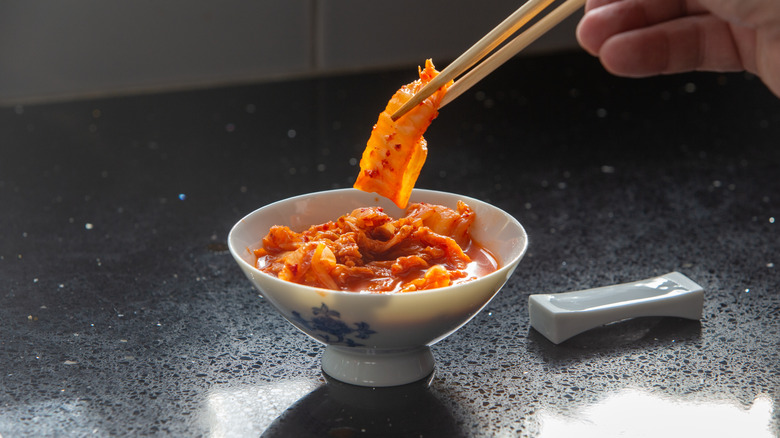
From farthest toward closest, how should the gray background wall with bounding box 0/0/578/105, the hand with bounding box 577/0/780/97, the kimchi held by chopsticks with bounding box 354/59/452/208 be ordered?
1. the gray background wall with bounding box 0/0/578/105
2. the hand with bounding box 577/0/780/97
3. the kimchi held by chopsticks with bounding box 354/59/452/208

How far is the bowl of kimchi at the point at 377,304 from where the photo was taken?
2.63 ft

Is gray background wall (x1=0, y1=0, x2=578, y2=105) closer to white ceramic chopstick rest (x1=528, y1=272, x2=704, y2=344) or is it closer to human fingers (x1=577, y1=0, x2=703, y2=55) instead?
human fingers (x1=577, y1=0, x2=703, y2=55)

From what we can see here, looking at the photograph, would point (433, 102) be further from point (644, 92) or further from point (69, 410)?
point (644, 92)

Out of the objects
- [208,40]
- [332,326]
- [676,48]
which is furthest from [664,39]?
[208,40]

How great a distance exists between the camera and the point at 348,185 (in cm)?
149

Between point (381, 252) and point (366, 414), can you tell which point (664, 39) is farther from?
point (366, 414)

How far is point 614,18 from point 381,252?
41 cm

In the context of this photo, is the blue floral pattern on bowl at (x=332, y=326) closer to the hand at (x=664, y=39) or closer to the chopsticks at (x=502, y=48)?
the chopsticks at (x=502, y=48)

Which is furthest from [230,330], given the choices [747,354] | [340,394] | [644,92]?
[644,92]

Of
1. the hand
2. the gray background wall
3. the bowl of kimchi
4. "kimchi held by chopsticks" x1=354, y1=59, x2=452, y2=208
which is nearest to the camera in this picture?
the bowl of kimchi

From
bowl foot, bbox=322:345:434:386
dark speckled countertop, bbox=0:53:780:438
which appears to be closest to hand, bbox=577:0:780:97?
dark speckled countertop, bbox=0:53:780:438

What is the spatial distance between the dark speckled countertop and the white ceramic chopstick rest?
2 centimetres

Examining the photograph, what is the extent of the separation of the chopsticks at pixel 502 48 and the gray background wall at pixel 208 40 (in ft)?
3.86

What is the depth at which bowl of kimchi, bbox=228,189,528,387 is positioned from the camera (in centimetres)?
80
